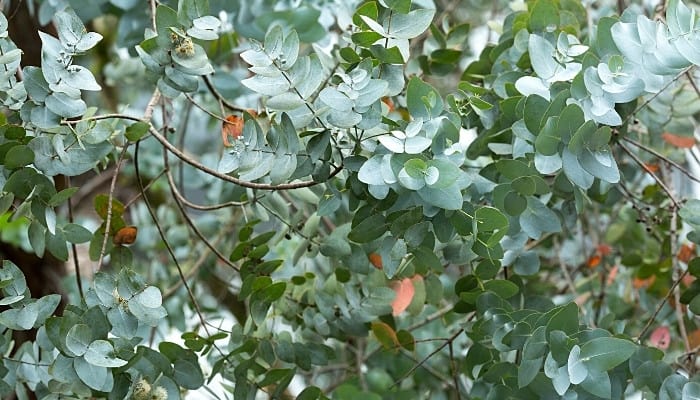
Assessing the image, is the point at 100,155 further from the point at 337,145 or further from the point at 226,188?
the point at 226,188

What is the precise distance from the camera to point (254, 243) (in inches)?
33.8

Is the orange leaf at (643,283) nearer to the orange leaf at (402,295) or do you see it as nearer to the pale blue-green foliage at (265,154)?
the orange leaf at (402,295)

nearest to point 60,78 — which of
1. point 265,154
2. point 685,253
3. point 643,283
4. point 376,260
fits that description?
point 265,154

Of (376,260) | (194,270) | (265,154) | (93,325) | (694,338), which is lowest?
(194,270)

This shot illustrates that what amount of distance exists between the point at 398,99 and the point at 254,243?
0.22m

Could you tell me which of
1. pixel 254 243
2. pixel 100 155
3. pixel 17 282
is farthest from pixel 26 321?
pixel 254 243

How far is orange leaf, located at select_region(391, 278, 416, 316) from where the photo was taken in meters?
0.88

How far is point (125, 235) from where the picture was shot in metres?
0.85

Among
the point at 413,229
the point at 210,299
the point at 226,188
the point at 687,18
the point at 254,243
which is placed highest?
the point at 687,18

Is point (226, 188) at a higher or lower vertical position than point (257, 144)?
lower

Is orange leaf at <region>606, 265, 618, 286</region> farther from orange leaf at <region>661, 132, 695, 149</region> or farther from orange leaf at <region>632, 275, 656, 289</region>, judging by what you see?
orange leaf at <region>661, 132, 695, 149</region>

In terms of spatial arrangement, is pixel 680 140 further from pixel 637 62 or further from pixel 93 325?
pixel 93 325

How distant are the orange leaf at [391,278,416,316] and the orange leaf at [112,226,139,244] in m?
0.25

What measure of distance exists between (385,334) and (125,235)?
27cm
